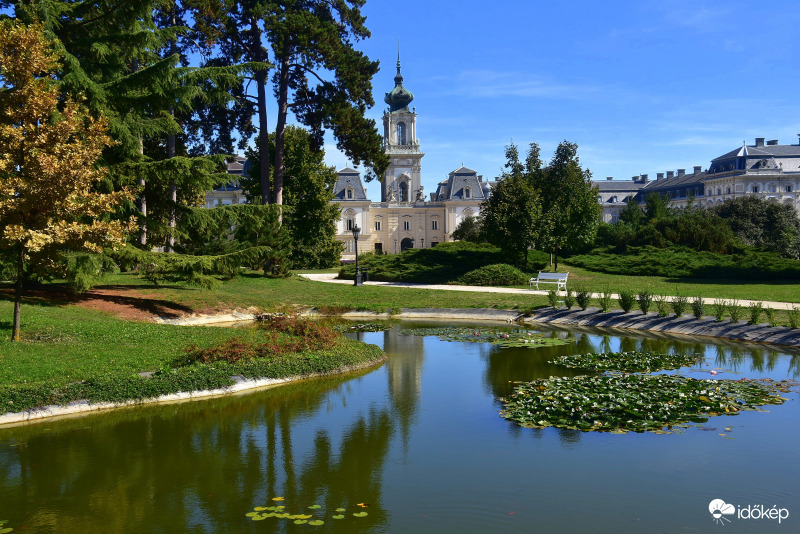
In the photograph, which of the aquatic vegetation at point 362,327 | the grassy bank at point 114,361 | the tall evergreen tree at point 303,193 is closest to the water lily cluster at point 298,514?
the grassy bank at point 114,361

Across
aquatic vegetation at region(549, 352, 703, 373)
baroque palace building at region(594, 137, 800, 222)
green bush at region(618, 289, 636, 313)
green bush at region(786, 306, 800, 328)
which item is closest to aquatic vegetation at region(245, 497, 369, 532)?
aquatic vegetation at region(549, 352, 703, 373)

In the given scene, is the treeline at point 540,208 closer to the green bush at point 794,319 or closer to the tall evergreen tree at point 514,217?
the tall evergreen tree at point 514,217

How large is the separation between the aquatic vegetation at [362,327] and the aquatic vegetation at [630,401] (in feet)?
29.1

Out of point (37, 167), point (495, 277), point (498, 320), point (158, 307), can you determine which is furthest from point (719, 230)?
point (37, 167)

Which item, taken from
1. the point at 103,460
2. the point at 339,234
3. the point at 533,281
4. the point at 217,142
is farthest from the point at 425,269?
the point at 339,234

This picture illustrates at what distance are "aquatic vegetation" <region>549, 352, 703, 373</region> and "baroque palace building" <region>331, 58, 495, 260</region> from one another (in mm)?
68090

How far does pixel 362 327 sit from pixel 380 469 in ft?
41.5

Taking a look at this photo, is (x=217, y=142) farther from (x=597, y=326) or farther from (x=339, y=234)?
(x=339, y=234)

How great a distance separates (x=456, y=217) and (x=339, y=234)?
15.1 m

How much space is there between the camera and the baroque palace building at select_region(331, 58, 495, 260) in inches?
3307

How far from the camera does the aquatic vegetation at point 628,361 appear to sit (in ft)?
44.8

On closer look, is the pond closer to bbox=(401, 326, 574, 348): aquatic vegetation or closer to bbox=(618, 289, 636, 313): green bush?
bbox=(401, 326, 574, 348): aquatic vegetation

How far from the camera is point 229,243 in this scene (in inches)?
924

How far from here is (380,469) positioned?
8.36m
